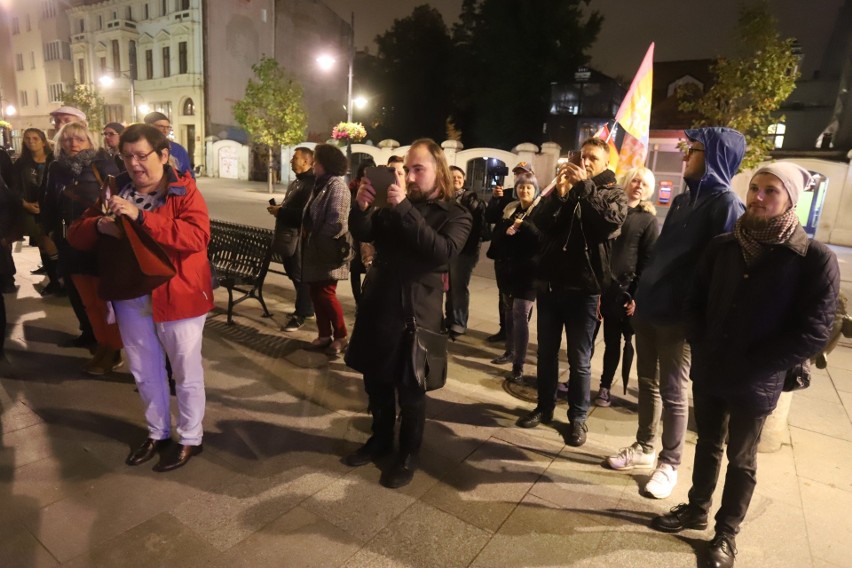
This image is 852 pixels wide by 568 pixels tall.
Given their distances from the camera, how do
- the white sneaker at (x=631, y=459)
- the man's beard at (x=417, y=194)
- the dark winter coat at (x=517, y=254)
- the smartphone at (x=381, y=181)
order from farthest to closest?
1. the dark winter coat at (x=517, y=254)
2. the white sneaker at (x=631, y=459)
3. the man's beard at (x=417, y=194)
4. the smartphone at (x=381, y=181)

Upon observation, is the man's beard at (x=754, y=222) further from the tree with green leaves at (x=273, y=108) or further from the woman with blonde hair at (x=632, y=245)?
the tree with green leaves at (x=273, y=108)

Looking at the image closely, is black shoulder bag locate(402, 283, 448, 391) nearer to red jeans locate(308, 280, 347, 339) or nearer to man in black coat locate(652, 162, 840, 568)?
man in black coat locate(652, 162, 840, 568)

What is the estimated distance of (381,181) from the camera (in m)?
2.71

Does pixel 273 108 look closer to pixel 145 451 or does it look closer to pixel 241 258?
pixel 241 258

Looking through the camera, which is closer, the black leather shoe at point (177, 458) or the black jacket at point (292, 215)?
the black leather shoe at point (177, 458)

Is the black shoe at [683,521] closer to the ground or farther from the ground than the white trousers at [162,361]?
closer to the ground

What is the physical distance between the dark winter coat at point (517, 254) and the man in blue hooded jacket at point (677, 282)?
56.7 inches

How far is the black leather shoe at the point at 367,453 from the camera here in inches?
131

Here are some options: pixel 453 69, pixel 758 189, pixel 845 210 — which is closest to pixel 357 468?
pixel 758 189

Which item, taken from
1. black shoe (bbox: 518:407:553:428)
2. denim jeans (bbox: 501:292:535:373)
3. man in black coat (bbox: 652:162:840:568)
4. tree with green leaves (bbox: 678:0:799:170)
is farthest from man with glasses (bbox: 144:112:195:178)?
tree with green leaves (bbox: 678:0:799:170)

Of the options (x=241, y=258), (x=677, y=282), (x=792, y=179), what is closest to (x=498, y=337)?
(x=677, y=282)

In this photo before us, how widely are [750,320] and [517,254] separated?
99.5 inches

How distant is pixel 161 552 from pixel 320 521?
0.77 metres

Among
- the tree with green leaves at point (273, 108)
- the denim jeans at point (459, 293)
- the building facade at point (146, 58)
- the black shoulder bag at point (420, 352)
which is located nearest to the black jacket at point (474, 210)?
the denim jeans at point (459, 293)
